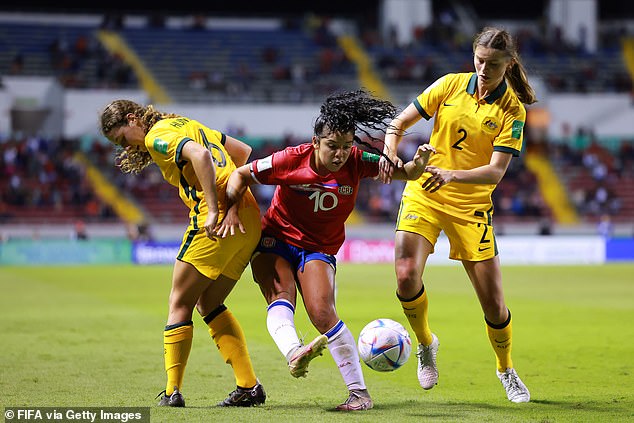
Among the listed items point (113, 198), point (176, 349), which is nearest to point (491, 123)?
point (176, 349)

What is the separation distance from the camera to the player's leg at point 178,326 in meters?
6.35

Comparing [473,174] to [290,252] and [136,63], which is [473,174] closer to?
[290,252]

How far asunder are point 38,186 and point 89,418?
26.9 meters

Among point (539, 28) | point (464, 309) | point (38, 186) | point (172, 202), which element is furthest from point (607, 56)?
point (464, 309)

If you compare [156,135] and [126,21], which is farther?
[126,21]

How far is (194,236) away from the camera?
6.36 m

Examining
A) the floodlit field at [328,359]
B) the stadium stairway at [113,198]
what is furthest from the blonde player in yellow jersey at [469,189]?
the stadium stairway at [113,198]

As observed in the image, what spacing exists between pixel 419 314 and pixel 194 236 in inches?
71.3

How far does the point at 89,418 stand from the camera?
582cm

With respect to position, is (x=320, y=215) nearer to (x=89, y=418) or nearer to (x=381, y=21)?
(x=89, y=418)

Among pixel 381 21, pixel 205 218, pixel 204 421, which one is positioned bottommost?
pixel 381 21

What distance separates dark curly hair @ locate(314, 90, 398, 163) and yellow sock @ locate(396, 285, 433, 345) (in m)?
1.25

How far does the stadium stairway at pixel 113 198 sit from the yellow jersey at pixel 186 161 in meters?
25.2

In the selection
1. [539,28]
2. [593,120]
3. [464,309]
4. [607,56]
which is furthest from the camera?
[539,28]
